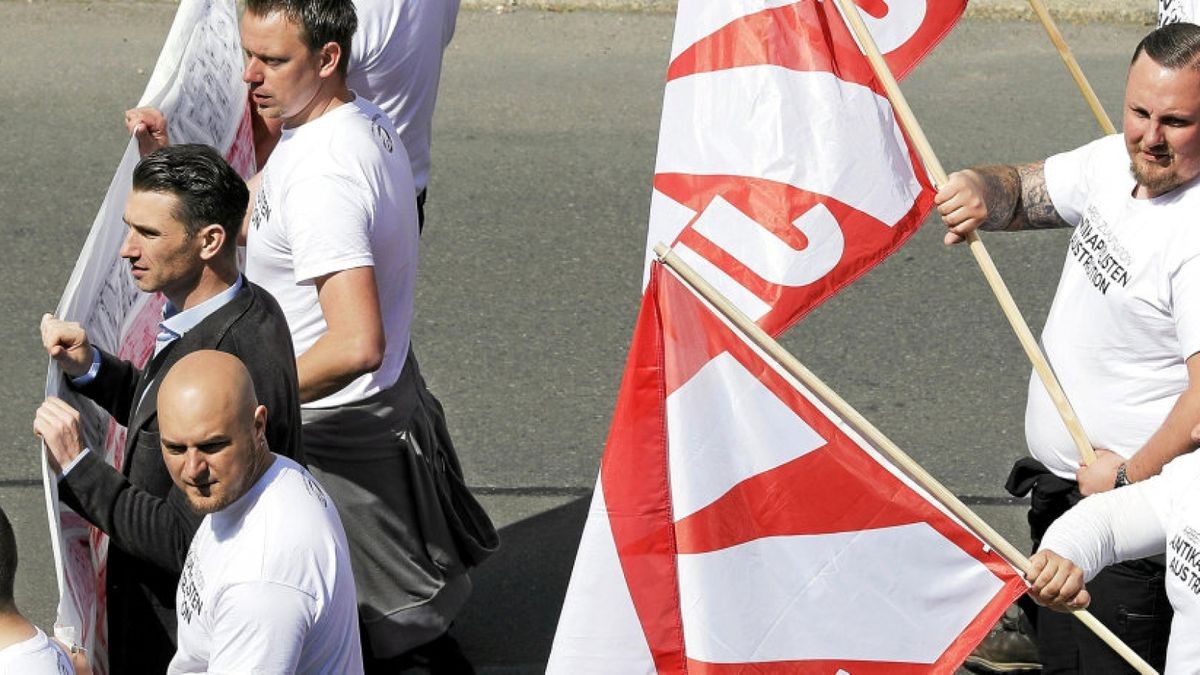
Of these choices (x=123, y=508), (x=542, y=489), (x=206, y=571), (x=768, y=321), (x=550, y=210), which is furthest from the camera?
(x=550, y=210)

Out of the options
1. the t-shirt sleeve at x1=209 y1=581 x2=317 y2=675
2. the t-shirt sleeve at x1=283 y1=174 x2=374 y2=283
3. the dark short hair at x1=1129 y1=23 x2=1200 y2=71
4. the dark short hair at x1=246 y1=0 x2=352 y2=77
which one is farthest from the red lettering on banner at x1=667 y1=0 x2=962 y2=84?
the t-shirt sleeve at x1=209 y1=581 x2=317 y2=675

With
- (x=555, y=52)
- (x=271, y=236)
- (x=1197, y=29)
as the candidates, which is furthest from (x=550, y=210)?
(x=1197, y=29)

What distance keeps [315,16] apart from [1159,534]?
7.77 feet

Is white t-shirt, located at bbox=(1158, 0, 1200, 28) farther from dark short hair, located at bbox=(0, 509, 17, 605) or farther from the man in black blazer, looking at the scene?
dark short hair, located at bbox=(0, 509, 17, 605)

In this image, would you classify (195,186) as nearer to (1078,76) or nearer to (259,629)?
(259,629)

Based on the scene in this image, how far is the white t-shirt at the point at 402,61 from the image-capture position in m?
5.76

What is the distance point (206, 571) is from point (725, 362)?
1.10 m

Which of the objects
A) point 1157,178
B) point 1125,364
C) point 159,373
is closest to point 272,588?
point 159,373

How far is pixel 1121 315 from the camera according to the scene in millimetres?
4293

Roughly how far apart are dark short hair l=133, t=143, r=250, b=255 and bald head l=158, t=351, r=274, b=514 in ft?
2.19

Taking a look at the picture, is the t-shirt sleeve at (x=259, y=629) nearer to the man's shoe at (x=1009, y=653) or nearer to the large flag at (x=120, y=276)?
the large flag at (x=120, y=276)

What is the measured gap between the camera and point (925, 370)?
7.06 metres

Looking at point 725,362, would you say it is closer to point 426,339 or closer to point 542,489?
point 542,489

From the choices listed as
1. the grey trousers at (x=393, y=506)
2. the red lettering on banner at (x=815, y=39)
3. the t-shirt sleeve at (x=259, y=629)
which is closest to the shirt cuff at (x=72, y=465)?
the t-shirt sleeve at (x=259, y=629)
